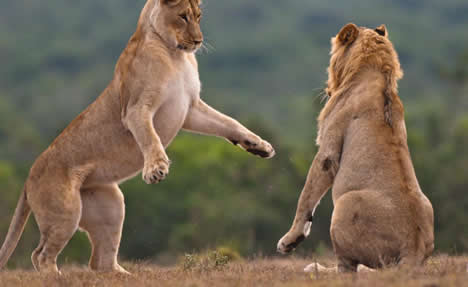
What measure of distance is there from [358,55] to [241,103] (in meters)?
113

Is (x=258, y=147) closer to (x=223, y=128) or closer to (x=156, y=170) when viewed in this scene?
(x=223, y=128)

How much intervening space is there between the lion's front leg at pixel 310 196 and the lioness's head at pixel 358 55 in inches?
28.0

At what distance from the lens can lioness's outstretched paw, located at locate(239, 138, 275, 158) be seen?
25.8ft

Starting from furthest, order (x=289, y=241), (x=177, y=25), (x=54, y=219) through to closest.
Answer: (x=177, y=25) < (x=54, y=219) < (x=289, y=241)

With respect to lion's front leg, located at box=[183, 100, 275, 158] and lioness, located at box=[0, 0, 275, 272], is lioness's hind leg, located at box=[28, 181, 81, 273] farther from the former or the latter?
lion's front leg, located at box=[183, 100, 275, 158]

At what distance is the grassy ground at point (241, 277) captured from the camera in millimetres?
5332

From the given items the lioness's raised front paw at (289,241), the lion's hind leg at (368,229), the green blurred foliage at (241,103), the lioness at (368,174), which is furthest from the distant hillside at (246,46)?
the lion's hind leg at (368,229)

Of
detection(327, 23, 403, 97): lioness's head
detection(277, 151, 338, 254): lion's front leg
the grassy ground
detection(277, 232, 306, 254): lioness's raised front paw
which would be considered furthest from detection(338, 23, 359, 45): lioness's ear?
the grassy ground

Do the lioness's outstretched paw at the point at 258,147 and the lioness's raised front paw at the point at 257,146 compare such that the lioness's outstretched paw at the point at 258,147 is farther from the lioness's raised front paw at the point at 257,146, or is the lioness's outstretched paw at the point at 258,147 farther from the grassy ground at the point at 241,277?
the grassy ground at the point at 241,277

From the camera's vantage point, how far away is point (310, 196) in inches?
260

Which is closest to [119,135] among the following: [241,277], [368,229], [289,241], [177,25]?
[177,25]

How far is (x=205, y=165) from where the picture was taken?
5088cm

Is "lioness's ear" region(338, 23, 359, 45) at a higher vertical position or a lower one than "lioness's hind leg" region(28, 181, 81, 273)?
higher

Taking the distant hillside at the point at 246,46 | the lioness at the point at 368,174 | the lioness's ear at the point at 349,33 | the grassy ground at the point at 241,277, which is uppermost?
the lioness's ear at the point at 349,33
